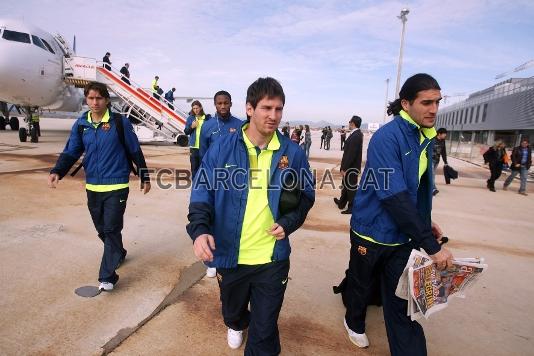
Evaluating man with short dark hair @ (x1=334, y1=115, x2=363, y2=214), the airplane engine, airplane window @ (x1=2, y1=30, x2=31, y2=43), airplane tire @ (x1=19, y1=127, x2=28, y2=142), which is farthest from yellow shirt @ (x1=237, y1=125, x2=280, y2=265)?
the airplane engine

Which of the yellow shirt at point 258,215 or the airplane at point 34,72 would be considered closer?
the yellow shirt at point 258,215

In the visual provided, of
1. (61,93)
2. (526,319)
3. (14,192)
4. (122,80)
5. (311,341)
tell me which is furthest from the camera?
(122,80)

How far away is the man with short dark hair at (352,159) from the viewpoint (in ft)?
22.1

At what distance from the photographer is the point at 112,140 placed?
A: 11.1 feet

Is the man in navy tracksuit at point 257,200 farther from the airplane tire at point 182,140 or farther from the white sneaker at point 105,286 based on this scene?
the airplane tire at point 182,140

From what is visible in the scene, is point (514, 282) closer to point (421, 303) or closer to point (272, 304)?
point (421, 303)

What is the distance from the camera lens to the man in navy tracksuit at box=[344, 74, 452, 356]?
215 cm

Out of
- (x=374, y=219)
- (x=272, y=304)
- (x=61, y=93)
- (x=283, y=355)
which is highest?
(x=61, y=93)

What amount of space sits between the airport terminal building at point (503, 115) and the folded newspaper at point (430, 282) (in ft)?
92.3

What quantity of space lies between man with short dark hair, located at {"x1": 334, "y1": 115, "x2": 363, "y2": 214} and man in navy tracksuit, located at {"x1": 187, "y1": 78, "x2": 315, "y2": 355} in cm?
472

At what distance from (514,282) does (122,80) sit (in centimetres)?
1730

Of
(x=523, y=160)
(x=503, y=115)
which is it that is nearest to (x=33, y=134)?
(x=523, y=160)

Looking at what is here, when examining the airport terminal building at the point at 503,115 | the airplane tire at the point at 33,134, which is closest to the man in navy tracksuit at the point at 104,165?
the airplane tire at the point at 33,134

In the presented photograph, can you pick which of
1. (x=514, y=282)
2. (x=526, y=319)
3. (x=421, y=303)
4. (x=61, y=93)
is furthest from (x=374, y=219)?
(x=61, y=93)
